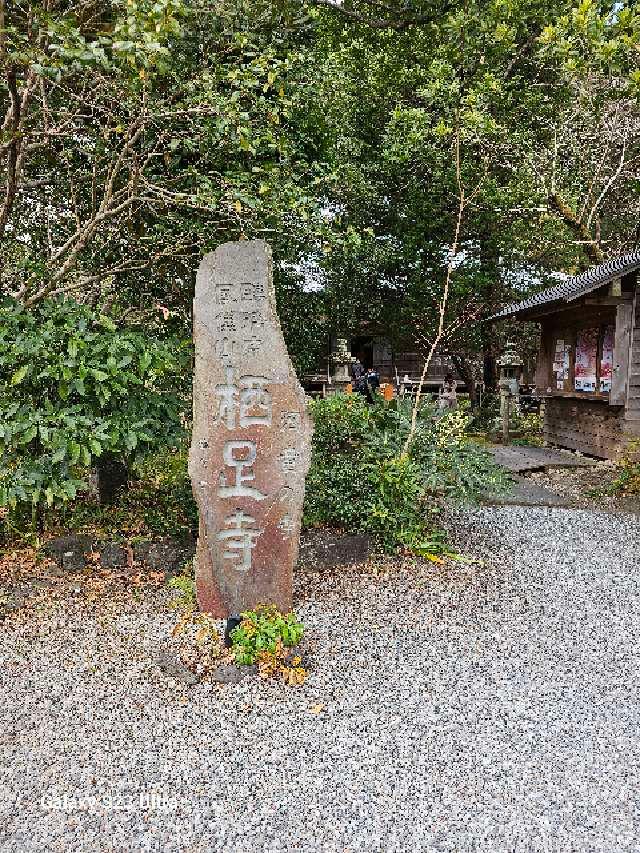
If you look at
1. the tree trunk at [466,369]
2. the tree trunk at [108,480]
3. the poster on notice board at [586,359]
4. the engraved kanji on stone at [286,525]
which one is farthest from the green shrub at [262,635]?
the tree trunk at [466,369]

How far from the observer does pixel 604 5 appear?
8.20 metres

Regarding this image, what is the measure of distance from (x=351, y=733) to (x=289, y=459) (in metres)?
1.60

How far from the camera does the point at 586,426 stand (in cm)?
1116

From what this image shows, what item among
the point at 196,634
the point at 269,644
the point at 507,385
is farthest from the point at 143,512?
the point at 507,385

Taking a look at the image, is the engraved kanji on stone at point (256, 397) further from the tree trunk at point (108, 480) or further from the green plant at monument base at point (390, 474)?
the tree trunk at point (108, 480)

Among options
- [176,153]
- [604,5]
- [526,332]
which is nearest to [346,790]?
[176,153]

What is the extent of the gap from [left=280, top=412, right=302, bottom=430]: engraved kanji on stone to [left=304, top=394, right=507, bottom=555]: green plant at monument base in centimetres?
171

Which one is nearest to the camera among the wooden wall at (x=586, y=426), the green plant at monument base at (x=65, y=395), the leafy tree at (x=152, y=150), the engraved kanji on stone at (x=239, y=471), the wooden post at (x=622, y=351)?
the engraved kanji on stone at (x=239, y=471)

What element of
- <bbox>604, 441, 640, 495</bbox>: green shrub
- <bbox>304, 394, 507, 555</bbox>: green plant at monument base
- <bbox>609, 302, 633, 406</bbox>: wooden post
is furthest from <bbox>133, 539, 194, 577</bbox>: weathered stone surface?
<bbox>609, 302, 633, 406</bbox>: wooden post

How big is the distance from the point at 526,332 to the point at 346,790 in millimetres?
16061

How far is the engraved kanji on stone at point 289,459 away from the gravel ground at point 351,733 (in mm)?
1214

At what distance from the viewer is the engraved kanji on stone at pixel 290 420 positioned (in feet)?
13.1

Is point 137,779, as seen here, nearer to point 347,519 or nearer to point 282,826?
point 282,826

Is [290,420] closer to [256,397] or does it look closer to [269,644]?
[256,397]
